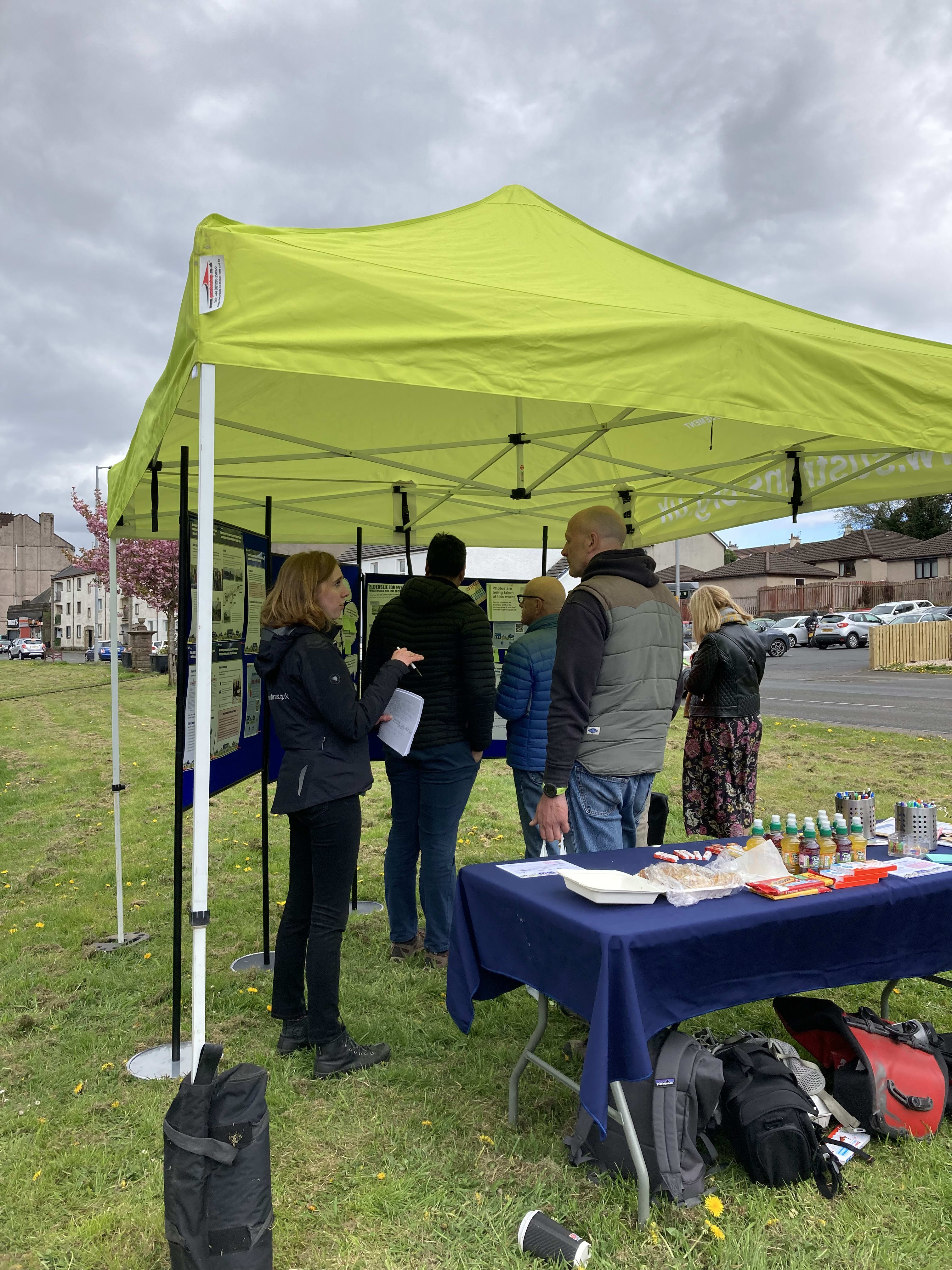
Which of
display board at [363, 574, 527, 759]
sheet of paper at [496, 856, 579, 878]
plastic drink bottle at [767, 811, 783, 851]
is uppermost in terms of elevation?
display board at [363, 574, 527, 759]

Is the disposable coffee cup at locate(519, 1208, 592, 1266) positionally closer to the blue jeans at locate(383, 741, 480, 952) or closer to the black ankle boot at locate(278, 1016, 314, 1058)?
the black ankle boot at locate(278, 1016, 314, 1058)

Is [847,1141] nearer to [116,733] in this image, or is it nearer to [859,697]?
[116,733]

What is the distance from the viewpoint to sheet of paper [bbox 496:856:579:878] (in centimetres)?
272

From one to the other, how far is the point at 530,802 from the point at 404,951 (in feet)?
3.26

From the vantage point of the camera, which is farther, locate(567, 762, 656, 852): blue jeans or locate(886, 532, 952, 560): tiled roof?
locate(886, 532, 952, 560): tiled roof

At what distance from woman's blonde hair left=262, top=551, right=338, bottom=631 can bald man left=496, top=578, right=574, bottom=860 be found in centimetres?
137

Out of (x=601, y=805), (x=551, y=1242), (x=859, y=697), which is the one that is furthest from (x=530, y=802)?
(x=859, y=697)

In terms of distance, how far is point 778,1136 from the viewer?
243 centimetres

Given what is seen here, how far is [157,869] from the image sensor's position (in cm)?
638

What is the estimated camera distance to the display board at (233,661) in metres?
3.34

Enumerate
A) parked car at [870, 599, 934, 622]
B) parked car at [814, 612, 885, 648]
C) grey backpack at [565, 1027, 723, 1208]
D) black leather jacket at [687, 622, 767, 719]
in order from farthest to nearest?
parked car at [870, 599, 934, 622], parked car at [814, 612, 885, 648], black leather jacket at [687, 622, 767, 719], grey backpack at [565, 1027, 723, 1208]

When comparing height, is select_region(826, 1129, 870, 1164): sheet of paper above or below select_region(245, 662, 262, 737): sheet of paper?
below

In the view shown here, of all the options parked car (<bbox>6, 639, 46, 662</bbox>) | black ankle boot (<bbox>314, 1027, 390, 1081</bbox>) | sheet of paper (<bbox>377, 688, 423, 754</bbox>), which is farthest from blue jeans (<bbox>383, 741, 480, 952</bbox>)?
parked car (<bbox>6, 639, 46, 662</bbox>)

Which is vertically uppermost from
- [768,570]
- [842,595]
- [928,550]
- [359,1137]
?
[928,550]
